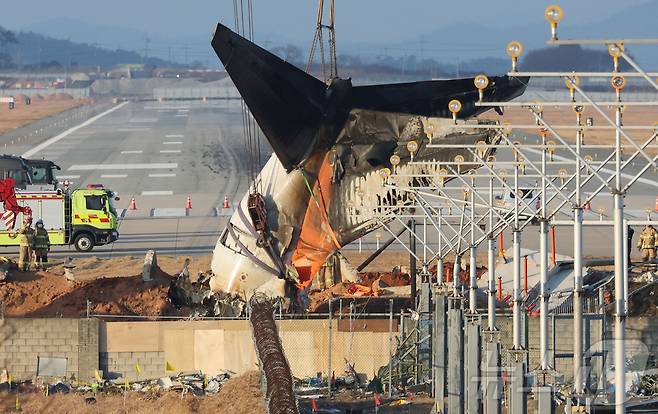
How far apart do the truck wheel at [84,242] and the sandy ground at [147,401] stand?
26498 mm

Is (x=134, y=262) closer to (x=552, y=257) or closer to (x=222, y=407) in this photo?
(x=552, y=257)

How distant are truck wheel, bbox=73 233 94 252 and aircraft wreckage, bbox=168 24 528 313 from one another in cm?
1982

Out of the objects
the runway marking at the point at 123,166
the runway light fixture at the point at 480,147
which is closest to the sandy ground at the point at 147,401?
the runway light fixture at the point at 480,147

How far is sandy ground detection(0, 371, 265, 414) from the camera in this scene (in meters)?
33.9

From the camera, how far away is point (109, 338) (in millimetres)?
39281

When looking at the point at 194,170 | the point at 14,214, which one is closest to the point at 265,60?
the point at 14,214

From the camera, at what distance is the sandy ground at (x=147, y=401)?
33875 millimetres

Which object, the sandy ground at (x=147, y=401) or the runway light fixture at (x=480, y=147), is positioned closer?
the runway light fixture at (x=480, y=147)

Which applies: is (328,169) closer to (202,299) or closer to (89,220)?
(202,299)

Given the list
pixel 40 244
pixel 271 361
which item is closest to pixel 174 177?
pixel 40 244

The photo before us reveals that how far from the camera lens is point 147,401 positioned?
116 feet

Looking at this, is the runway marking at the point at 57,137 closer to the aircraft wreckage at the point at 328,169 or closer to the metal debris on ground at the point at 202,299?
the metal debris on ground at the point at 202,299

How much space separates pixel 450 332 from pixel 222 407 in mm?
5914

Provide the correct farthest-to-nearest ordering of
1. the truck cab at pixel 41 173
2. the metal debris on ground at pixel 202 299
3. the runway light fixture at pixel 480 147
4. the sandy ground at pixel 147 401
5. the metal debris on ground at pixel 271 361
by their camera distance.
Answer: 1. the truck cab at pixel 41 173
2. the metal debris on ground at pixel 202 299
3. the sandy ground at pixel 147 401
4. the runway light fixture at pixel 480 147
5. the metal debris on ground at pixel 271 361
